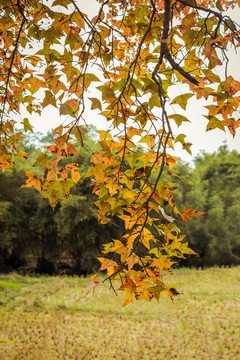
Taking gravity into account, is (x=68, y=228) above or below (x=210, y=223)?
below

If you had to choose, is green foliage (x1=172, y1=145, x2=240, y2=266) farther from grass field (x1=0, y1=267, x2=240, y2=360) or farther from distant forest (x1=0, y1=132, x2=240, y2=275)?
grass field (x1=0, y1=267, x2=240, y2=360)

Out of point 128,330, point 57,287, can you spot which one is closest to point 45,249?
point 57,287

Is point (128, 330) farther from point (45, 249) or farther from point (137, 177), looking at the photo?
point (45, 249)

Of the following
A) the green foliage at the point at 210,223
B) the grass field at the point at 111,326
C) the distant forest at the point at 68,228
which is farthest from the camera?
the green foliage at the point at 210,223

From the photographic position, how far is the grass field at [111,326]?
397cm

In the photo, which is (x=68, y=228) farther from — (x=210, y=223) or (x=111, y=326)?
(x=210, y=223)

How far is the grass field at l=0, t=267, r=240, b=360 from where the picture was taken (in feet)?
13.0

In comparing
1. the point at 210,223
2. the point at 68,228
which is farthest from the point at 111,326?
the point at 210,223

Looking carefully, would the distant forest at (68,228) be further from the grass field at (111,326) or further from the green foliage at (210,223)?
the grass field at (111,326)

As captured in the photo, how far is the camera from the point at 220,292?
787 cm

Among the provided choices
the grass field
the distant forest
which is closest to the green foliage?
the distant forest

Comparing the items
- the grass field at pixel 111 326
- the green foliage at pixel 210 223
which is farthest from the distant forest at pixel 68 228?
the grass field at pixel 111 326

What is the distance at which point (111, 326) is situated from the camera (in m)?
4.98

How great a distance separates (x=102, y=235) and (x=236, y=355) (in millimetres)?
6566
